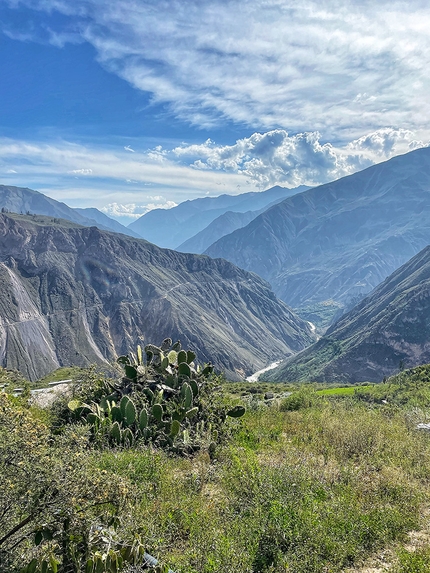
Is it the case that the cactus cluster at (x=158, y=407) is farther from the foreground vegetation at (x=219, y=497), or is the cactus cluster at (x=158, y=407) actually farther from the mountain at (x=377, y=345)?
the mountain at (x=377, y=345)

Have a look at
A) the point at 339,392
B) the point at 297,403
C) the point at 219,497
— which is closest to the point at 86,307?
the point at 339,392

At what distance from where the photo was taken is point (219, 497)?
677 cm

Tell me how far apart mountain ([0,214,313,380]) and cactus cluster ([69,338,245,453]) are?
119733 mm

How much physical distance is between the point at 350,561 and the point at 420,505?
2.07 meters

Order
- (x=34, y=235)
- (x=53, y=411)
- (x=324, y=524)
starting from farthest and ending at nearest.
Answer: (x=34, y=235) → (x=53, y=411) → (x=324, y=524)

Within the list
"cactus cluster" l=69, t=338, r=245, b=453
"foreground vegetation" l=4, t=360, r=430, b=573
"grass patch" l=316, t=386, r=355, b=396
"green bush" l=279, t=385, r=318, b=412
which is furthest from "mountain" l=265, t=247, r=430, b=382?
"foreground vegetation" l=4, t=360, r=430, b=573

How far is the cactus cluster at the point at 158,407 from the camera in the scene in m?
9.18

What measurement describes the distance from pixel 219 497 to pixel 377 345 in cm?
13886

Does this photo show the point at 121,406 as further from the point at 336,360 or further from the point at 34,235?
the point at 34,235

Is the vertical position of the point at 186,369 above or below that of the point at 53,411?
above

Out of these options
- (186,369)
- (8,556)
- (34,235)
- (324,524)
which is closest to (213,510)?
(324,524)

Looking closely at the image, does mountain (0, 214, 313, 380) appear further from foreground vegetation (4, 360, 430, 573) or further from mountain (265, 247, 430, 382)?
foreground vegetation (4, 360, 430, 573)

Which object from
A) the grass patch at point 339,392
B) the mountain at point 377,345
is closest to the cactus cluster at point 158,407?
the grass patch at point 339,392

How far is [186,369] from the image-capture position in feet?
39.0
